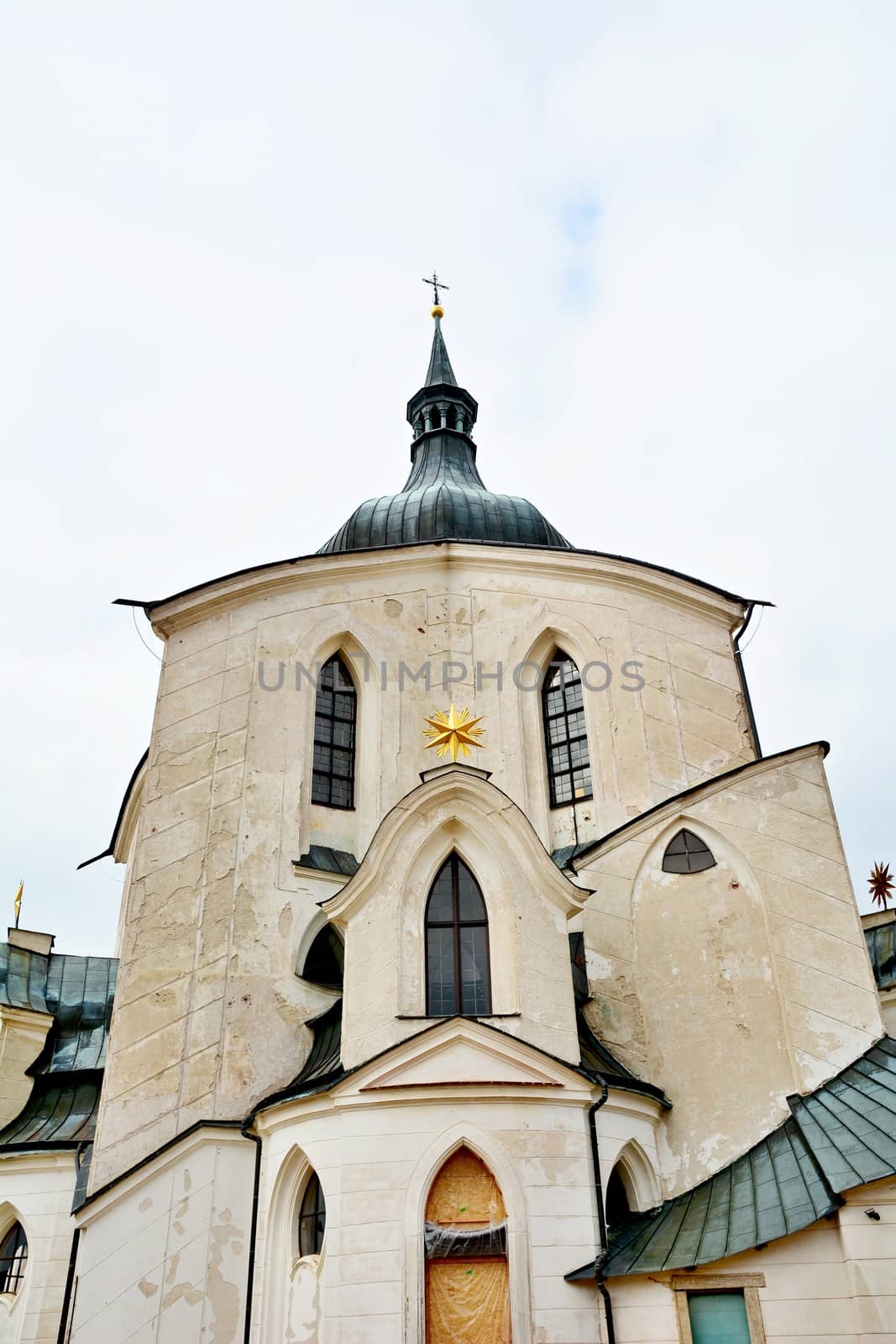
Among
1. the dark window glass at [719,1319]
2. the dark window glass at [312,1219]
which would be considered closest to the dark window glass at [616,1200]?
the dark window glass at [719,1319]

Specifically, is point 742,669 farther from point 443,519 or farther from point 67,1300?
point 67,1300

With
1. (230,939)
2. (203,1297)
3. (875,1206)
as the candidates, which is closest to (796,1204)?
(875,1206)

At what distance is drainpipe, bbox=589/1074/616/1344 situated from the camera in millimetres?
11773

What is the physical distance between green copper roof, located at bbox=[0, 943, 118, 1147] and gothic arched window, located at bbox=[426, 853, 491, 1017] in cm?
877

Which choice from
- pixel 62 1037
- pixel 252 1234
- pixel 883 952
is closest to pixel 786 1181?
pixel 252 1234

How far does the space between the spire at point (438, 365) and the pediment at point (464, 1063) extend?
23368 millimetres

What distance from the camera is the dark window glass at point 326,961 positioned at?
53.2 ft

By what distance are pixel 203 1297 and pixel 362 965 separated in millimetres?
4278

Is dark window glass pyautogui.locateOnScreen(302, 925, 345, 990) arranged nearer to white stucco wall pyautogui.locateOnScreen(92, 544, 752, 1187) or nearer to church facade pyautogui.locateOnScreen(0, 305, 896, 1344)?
church facade pyautogui.locateOnScreen(0, 305, 896, 1344)

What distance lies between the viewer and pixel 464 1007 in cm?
1346

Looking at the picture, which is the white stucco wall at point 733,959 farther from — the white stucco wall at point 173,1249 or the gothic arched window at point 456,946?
the white stucco wall at point 173,1249

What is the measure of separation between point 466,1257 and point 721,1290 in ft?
8.76

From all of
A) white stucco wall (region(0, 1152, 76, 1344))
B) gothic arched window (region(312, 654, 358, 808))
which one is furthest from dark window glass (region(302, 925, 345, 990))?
white stucco wall (region(0, 1152, 76, 1344))

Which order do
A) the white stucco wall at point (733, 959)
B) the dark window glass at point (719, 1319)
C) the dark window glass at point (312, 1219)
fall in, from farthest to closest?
the white stucco wall at point (733, 959) → the dark window glass at point (312, 1219) → the dark window glass at point (719, 1319)
